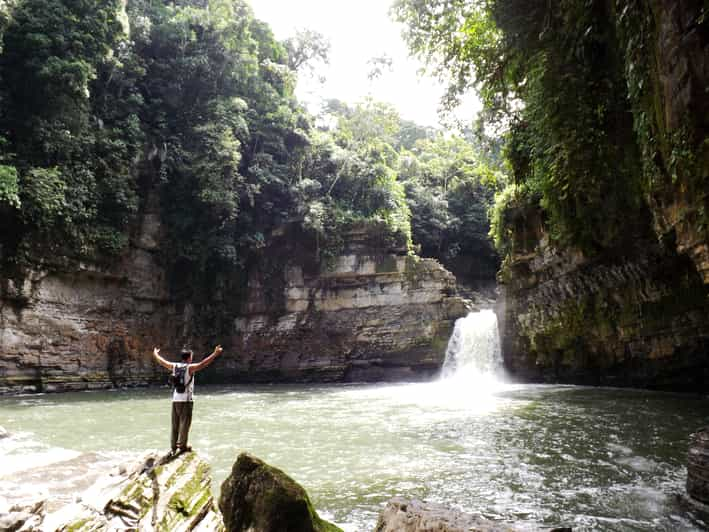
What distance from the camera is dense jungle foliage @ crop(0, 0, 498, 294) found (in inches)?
642

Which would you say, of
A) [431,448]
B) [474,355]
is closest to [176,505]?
[431,448]

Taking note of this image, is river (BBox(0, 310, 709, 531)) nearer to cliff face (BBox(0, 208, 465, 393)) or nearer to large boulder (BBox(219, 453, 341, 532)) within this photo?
large boulder (BBox(219, 453, 341, 532))

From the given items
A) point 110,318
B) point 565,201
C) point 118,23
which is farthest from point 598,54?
point 110,318

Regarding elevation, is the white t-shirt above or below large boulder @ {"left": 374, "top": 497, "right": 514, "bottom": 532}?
above

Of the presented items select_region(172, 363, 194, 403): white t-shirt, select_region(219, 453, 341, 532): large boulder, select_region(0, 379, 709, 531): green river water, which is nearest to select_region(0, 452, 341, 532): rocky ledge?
select_region(219, 453, 341, 532): large boulder

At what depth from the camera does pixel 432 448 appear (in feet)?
24.1

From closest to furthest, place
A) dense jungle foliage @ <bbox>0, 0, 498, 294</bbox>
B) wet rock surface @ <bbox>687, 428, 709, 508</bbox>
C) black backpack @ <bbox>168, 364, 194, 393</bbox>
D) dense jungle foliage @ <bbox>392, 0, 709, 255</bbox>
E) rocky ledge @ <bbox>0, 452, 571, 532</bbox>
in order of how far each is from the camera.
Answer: rocky ledge @ <bbox>0, 452, 571, 532</bbox>, wet rock surface @ <bbox>687, 428, 709, 508</bbox>, black backpack @ <bbox>168, 364, 194, 393</bbox>, dense jungle foliage @ <bbox>392, 0, 709, 255</bbox>, dense jungle foliage @ <bbox>0, 0, 498, 294</bbox>

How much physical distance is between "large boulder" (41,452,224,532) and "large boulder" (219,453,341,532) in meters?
0.17

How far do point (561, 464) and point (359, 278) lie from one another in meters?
16.7

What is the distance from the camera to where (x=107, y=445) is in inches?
310

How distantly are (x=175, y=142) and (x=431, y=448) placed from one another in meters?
19.4

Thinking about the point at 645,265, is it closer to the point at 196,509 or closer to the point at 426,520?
the point at 426,520

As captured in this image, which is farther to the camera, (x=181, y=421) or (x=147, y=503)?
(x=181, y=421)

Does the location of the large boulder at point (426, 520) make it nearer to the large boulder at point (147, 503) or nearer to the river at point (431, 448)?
the river at point (431, 448)
